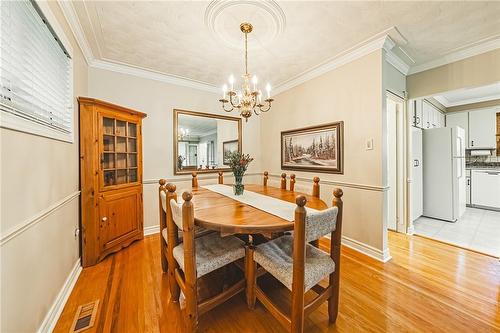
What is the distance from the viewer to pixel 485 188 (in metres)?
4.18

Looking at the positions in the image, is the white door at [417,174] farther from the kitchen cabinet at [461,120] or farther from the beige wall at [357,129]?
the kitchen cabinet at [461,120]

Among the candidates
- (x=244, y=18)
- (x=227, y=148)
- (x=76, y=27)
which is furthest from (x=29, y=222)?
(x=227, y=148)

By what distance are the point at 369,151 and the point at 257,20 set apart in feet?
6.26

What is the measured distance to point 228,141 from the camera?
3.79 m

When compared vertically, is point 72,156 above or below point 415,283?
above

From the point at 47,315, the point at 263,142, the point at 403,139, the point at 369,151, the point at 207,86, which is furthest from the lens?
the point at 263,142

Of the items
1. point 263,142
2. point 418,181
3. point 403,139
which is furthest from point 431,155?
point 263,142

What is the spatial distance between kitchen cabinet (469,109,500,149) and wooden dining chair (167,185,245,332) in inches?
242

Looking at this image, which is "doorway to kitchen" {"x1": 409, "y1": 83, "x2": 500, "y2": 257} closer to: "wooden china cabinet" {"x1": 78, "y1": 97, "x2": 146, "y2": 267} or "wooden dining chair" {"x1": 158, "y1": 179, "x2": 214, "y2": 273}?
"wooden dining chair" {"x1": 158, "y1": 179, "x2": 214, "y2": 273}

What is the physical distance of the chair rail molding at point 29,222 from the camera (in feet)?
3.09

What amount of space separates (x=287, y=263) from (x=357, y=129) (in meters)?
1.96

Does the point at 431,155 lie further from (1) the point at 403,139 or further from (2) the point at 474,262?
(2) the point at 474,262

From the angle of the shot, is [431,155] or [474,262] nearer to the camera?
[474,262]

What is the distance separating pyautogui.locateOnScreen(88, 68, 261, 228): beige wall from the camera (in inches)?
105
